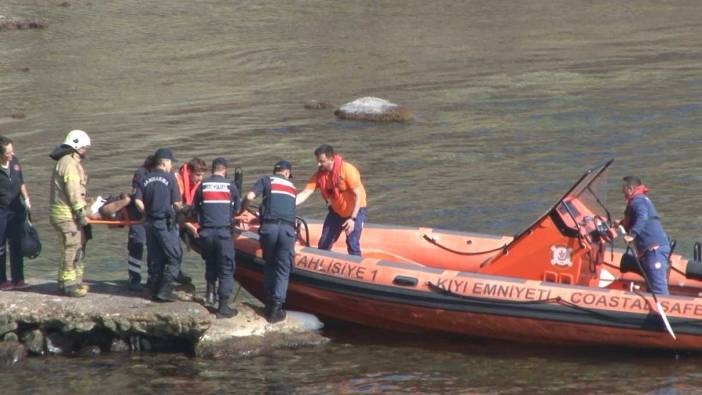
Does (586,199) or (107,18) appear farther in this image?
(107,18)

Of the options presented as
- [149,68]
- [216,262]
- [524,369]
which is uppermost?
[149,68]

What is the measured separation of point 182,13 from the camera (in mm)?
36031

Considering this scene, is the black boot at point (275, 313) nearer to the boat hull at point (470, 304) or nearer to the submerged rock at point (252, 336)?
the submerged rock at point (252, 336)

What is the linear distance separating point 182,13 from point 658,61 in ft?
43.6

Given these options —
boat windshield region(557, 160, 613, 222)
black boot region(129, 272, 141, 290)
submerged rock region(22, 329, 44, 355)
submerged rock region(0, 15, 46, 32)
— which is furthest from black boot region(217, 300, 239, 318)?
submerged rock region(0, 15, 46, 32)

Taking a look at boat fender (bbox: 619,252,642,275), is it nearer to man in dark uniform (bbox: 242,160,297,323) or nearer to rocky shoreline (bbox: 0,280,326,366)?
rocky shoreline (bbox: 0,280,326,366)

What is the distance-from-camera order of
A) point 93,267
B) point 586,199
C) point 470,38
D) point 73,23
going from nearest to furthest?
1. point 586,199
2. point 93,267
3. point 470,38
4. point 73,23

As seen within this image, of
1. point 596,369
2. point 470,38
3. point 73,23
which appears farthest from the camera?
point 73,23

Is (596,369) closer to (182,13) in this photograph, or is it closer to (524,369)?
(524,369)

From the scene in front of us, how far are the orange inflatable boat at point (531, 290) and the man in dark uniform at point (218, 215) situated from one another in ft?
2.88

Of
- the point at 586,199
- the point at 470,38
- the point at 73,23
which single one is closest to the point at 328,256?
the point at 586,199

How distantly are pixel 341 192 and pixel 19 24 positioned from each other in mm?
23119

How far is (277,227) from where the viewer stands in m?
12.6

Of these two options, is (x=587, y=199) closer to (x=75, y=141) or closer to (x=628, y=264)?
(x=628, y=264)
